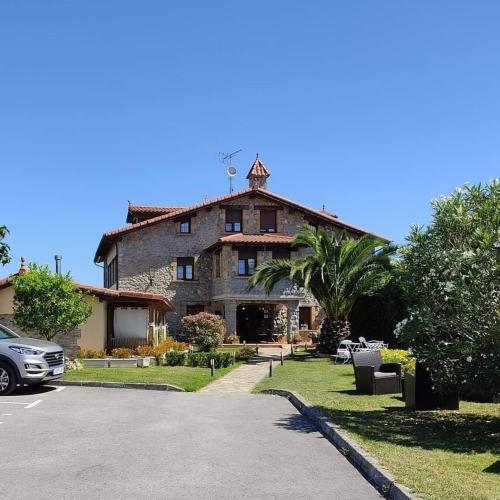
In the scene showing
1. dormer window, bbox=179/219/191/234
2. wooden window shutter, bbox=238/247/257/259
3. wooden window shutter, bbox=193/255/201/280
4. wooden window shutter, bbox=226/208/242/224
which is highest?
wooden window shutter, bbox=226/208/242/224

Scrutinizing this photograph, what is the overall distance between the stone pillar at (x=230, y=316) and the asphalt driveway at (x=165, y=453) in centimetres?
2339

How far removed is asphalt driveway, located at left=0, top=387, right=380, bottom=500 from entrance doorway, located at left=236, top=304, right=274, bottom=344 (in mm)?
25610

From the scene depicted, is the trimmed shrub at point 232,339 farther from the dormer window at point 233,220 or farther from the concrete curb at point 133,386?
the concrete curb at point 133,386

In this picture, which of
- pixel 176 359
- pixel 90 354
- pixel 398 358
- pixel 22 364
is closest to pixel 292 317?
pixel 176 359

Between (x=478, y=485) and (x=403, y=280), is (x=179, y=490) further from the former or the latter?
(x=403, y=280)

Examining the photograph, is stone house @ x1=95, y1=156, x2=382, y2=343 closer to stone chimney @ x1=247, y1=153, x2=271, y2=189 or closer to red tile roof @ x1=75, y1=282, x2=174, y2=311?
stone chimney @ x1=247, y1=153, x2=271, y2=189

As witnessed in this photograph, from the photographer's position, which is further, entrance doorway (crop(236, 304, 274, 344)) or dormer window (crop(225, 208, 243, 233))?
dormer window (crop(225, 208, 243, 233))

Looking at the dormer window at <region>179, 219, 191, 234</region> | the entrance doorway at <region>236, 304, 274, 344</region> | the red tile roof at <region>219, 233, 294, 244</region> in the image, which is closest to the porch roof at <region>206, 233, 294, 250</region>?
A: the red tile roof at <region>219, 233, 294, 244</region>

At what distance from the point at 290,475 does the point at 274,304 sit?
103 ft

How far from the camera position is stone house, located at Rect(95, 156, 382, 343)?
3734 cm

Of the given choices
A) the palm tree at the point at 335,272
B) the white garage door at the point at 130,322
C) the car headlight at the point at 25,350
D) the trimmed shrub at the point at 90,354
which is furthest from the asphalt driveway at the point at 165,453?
the white garage door at the point at 130,322

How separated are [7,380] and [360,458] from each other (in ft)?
31.2

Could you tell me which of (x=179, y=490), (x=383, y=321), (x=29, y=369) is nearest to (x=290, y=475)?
(x=179, y=490)

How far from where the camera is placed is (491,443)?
8570 millimetres
